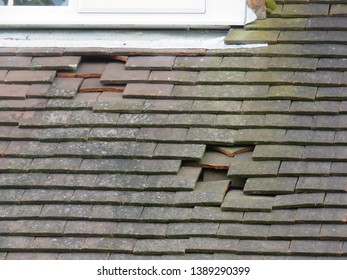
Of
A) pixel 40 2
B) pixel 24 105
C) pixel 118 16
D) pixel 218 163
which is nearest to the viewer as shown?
pixel 218 163

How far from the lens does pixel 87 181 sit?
750cm

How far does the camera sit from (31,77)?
8.14 metres

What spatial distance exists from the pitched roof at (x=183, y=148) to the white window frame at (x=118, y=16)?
0.15 meters

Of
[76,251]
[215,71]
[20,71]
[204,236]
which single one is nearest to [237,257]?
[204,236]

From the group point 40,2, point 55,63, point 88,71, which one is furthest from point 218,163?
point 40,2

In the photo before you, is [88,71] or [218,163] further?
[88,71]

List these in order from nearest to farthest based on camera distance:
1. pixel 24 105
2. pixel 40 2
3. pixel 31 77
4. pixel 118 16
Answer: pixel 24 105, pixel 31 77, pixel 118 16, pixel 40 2

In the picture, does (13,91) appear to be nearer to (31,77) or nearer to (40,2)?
(31,77)

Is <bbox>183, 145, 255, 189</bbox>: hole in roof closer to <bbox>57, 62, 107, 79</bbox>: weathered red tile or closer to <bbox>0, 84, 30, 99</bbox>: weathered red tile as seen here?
<bbox>57, 62, 107, 79</bbox>: weathered red tile

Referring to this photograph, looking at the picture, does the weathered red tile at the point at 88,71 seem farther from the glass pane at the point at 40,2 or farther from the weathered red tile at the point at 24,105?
the glass pane at the point at 40,2

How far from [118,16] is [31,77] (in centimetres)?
61

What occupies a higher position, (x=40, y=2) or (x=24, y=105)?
(x=40, y=2)

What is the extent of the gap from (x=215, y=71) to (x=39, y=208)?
123 cm
